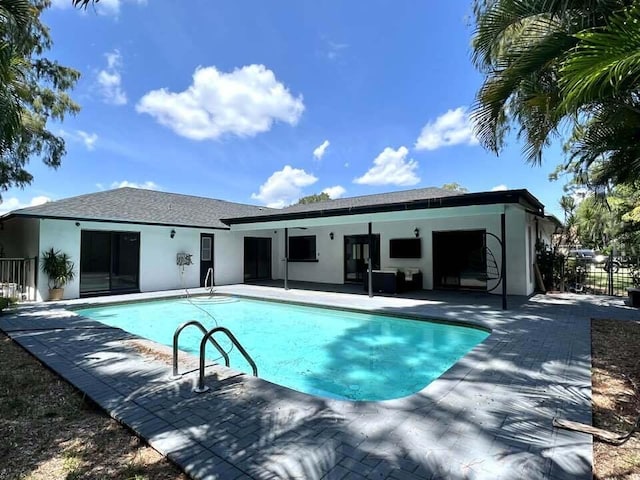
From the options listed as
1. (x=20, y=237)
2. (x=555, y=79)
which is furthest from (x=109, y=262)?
(x=555, y=79)

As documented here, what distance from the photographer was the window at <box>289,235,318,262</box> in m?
17.1

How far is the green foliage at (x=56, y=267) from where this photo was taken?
1128 cm

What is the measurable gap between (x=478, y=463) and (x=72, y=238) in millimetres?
13800

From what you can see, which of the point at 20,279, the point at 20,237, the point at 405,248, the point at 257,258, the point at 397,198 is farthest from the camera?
the point at 257,258

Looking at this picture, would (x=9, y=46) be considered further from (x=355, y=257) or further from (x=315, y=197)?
(x=315, y=197)

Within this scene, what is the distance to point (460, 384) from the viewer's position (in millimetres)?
4293

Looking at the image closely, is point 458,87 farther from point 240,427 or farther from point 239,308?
point 240,427

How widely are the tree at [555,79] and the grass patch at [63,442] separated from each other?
5.09 m

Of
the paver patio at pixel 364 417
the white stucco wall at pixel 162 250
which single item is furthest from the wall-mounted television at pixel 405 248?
the paver patio at pixel 364 417

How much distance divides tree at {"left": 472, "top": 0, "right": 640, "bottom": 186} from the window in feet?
35.2

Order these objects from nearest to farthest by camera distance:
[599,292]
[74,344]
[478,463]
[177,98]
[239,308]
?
[478,463]
[74,344]
[239,308]
[599,292]
[177,98]

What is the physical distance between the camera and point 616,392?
13.3ft

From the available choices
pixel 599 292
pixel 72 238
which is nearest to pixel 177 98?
pixel 72 238

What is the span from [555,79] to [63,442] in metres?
8.09
